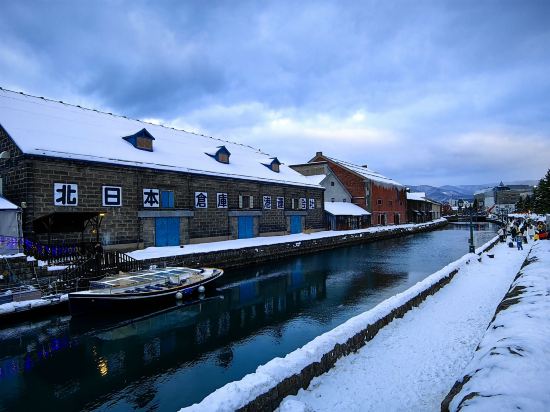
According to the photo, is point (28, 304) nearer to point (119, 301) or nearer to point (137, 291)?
point (119, 301)

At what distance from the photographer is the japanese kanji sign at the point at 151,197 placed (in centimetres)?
2588

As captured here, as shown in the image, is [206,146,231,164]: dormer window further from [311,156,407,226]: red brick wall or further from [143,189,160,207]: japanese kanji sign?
[311,156,407,226]: red brick wall

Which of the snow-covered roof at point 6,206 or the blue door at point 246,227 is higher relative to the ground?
the snow-covered roof at point 6,206

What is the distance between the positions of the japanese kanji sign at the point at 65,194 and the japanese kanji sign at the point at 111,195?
1.75 metres

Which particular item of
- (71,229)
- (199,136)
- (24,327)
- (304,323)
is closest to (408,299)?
(304,323)

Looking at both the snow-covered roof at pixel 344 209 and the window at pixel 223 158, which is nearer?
the window at pixel 223 158

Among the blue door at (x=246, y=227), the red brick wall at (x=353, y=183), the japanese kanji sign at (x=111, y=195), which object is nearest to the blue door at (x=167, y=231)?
the japanese kanji sign at (x=111, y=195)

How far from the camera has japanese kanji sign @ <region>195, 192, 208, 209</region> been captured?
1168 inches

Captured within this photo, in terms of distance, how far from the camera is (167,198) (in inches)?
1080

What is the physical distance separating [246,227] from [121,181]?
1352 centimetres

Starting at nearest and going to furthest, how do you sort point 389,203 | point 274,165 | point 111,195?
point 111,195 < point 274,165 < point 389,203

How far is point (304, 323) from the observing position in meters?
13.7

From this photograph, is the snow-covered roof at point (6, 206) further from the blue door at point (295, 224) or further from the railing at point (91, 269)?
the blue door at point (295, 224)

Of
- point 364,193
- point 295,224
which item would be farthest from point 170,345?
point 364,193
